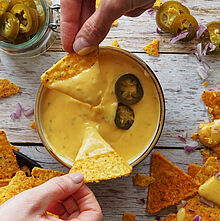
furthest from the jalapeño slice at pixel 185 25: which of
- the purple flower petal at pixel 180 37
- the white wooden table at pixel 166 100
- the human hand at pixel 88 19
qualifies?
the human hand at pixel 88 19

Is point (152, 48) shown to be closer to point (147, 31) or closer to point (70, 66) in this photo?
point (147, 31)

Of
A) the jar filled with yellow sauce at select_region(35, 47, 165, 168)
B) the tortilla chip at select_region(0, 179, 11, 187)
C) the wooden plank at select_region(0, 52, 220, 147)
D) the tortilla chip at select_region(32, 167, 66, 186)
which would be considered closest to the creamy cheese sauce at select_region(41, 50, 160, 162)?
the jar filled with yellow sauce at select_region(35, 47, 165, 168)

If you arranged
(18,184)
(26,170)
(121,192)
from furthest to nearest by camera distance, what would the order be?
1. (121,192)
2. (26,170)
3. (18,184)

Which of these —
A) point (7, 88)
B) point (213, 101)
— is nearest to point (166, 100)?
point (213, 101)

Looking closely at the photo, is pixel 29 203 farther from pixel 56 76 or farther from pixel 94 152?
pixel 56 76

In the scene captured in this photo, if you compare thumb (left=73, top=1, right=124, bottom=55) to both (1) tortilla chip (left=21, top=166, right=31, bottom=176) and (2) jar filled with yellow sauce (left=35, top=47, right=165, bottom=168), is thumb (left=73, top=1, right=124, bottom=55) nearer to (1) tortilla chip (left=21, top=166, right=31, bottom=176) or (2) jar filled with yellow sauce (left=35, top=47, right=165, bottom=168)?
(2) jar filled with yellow sauce (left=35, top=47, right=165, bottom=168)
